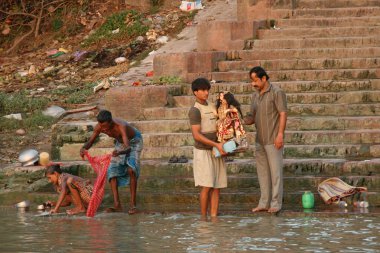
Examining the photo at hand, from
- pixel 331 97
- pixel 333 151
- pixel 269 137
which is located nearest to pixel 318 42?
pixel 331 97

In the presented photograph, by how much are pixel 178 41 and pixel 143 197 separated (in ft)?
24.5

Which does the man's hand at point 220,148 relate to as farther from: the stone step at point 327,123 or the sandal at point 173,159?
the stone step at point 327,123

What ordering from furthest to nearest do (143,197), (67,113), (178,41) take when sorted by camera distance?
(178,41) → (67,113) → (143,197)

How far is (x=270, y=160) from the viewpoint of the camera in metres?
11.6

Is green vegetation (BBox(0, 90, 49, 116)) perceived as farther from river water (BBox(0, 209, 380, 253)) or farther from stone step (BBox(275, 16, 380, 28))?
river water (BBox(0, 209, 380, 253))

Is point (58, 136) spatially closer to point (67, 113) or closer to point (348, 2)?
point (67, 113)

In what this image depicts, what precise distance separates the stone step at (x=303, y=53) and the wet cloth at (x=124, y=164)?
481cm

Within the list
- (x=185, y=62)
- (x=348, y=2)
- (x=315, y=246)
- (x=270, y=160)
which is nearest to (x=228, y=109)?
(x=270, y=160)

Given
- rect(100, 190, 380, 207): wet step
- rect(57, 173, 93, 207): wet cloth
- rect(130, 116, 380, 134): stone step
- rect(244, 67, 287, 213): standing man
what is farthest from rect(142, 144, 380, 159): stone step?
rect(57, 173, 93, 207): wet cloth

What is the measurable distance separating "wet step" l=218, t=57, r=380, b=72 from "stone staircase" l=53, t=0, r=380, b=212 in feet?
0.05

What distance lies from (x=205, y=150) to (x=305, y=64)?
5139 millimetres

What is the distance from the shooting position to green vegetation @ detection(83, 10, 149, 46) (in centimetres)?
2089

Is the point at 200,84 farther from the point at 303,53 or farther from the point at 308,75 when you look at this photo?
the point at 303,53

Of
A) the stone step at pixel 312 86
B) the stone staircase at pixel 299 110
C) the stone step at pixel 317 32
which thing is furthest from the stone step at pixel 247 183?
the stone step at pixel 317 32
